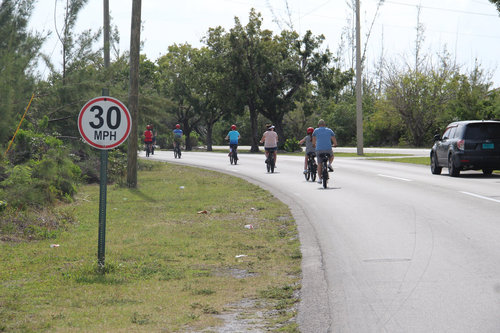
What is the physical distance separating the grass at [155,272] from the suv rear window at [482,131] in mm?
9563

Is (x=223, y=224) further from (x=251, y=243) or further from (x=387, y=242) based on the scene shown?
(x=387, y=242)

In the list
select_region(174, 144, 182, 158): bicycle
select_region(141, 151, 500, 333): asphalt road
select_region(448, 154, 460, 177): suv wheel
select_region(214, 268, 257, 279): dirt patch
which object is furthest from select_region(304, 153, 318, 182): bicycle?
select_region(174, 144, 182, 158): bicycle

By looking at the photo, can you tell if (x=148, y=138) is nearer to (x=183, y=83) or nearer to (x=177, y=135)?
(x=177, y=135)

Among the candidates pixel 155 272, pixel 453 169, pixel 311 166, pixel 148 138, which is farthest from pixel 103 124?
pixel 148 138

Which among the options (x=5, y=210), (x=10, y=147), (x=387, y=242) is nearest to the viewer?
(x=387, y=242)

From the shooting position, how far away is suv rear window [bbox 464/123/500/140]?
2091 centimetres

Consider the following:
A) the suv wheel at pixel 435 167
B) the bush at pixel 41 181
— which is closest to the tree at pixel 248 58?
the suv wheel at pixel 435 167

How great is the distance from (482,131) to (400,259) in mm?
14022

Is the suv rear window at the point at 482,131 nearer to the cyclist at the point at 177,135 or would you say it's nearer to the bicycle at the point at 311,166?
the bicycle at the point at 311,166

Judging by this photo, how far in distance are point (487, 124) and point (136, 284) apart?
54.1 feet

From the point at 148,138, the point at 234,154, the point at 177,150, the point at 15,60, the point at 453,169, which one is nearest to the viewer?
the point at 15,60

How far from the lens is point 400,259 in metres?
8.35

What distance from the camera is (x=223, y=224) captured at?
12.0m

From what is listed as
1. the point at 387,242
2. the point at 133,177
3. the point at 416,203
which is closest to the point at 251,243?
the point at 387,242
